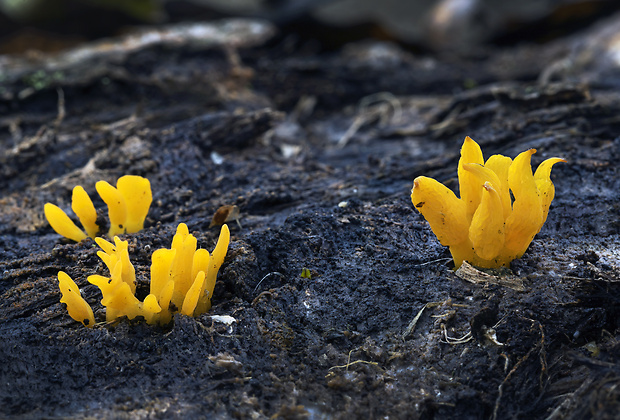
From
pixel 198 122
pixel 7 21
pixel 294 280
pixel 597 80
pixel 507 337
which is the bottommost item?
pixel 507 337

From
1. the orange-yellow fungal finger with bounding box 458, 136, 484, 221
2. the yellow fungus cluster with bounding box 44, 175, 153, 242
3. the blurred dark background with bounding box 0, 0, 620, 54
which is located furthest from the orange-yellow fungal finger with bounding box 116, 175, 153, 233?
the blurred dark background with bounding box 0, 0, 620, 54

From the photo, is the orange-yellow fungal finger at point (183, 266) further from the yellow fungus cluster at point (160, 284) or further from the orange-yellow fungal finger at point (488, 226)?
the orange-yellow fungal finger at point (488, 226)

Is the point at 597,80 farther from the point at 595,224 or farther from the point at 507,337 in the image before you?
the point at 507,337

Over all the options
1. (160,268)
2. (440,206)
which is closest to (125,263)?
(160,268)

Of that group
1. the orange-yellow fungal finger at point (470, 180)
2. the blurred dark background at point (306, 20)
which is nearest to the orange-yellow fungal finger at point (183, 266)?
the orange-yellow fungal finger at point (470, 180)

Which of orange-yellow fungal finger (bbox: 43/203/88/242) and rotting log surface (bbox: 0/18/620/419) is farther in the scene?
orange-yellow fungal finger (bbox: 43/203/88/242)

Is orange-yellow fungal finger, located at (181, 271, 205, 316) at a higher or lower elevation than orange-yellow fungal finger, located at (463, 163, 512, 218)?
lower

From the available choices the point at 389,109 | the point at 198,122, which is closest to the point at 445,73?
the point at 389,109

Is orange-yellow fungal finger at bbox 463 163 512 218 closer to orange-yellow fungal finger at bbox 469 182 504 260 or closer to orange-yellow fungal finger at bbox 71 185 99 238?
orange-yellow fungal finger at bbox 469 182 504 260
